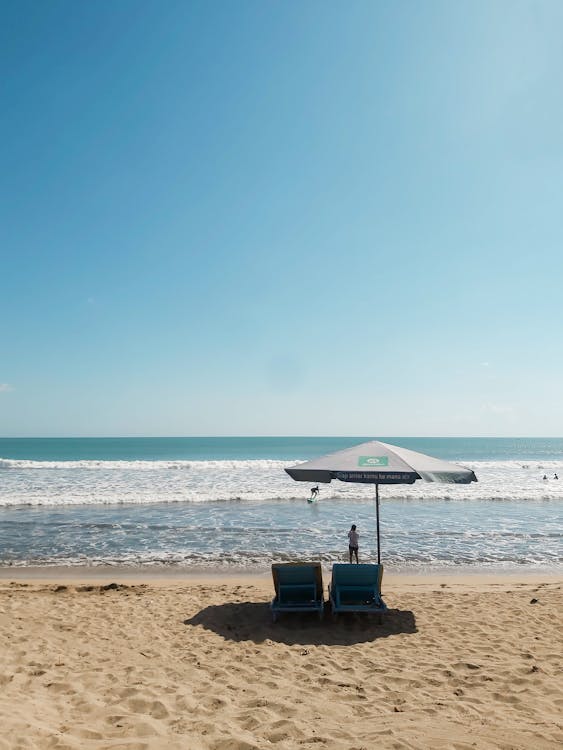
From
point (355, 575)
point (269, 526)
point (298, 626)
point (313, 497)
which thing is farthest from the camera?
point (313, 497)

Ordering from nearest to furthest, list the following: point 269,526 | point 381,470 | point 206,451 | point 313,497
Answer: point 381,470 → point 269,526 → point 313,497 → point 206,451

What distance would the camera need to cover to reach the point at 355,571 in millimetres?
8453

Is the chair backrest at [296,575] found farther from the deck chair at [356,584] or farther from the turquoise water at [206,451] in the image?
the turquoise water at [206,451]

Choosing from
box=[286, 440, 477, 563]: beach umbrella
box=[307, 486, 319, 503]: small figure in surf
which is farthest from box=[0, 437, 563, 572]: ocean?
box=[286, 440, 477, 563]: beach umbrella

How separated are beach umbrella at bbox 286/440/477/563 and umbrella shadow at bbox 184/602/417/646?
231 centimetres

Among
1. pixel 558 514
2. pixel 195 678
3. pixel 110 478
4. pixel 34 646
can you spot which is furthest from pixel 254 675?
pixel 110 478

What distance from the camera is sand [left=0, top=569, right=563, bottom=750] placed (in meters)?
4.36

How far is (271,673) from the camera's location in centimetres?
598

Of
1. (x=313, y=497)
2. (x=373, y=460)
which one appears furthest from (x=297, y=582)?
(x=313, y=497)

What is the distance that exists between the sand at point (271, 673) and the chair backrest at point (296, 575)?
1.87 feet

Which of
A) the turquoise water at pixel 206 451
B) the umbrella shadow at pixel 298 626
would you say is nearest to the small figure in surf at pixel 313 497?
the umbrella shadow at pixel 298 626

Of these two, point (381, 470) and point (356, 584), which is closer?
point (381, 470)

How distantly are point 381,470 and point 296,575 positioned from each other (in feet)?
8.17

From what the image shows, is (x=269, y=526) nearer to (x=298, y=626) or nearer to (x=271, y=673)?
(x=298, y=626)
